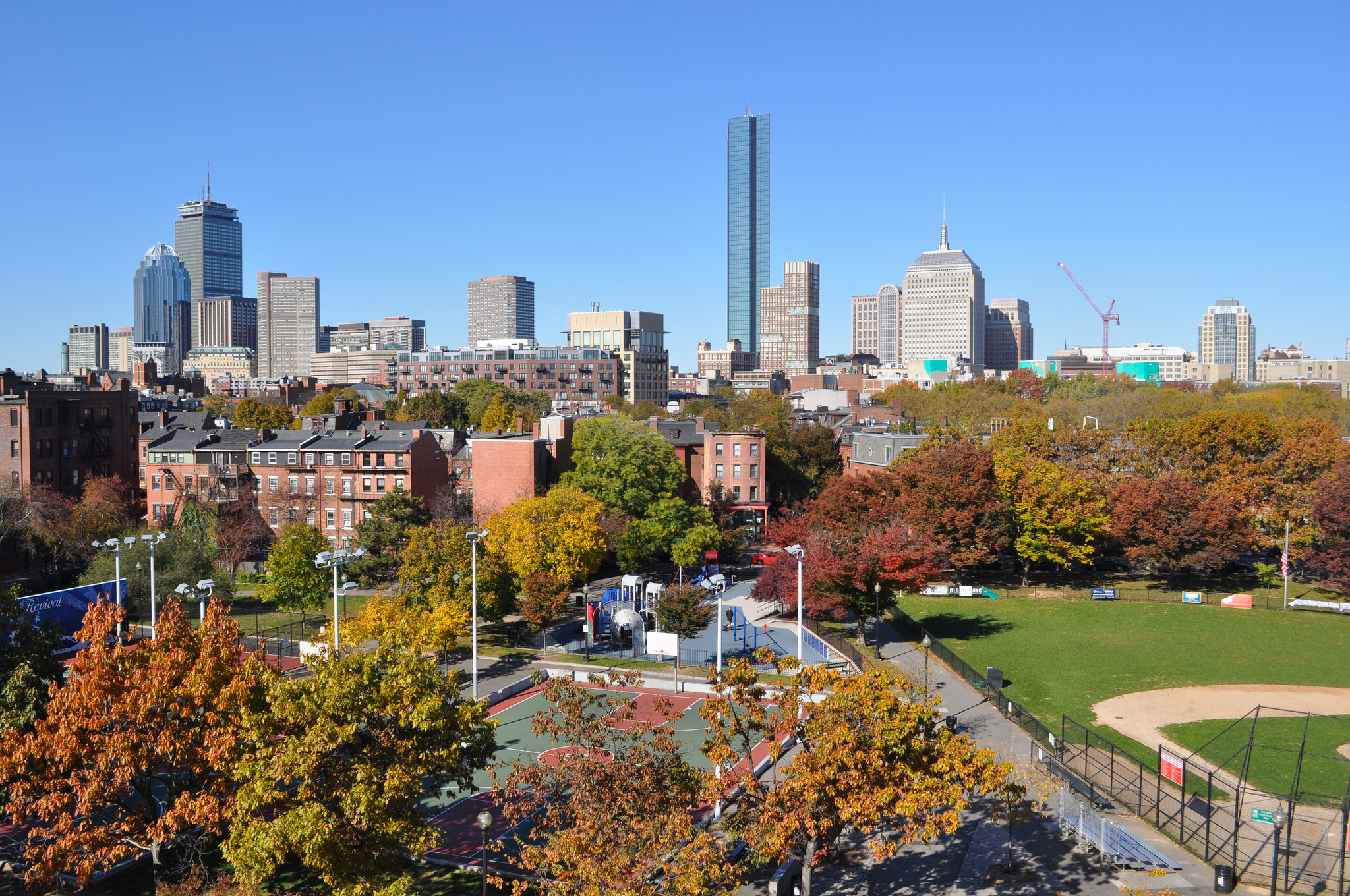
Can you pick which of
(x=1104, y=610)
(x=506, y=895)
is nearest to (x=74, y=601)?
(x=506, y=895)

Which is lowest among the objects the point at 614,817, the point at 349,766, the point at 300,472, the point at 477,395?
the point at 614,817

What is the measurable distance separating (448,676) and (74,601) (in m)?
32.2

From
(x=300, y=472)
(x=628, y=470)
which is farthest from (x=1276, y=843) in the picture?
(x=300, y=472)

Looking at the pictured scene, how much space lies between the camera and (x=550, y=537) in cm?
5453

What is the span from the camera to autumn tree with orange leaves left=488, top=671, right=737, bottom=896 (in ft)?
61.6

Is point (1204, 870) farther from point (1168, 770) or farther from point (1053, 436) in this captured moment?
point (1053, 436)

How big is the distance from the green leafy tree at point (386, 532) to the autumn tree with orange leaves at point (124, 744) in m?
31.5

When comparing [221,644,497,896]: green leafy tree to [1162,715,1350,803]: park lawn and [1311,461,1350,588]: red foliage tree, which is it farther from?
[1311,461,1350,588]: red foliage tree

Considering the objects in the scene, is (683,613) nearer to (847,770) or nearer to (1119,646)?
(1119,646)

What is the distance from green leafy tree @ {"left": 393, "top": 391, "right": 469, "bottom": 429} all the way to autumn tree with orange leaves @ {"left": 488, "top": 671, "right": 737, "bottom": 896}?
104 metres

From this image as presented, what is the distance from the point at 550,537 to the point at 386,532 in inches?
493

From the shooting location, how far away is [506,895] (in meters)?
24.2

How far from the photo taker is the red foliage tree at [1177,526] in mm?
60594

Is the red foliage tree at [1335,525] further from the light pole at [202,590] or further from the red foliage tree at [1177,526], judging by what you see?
the light pole at [202,590]
